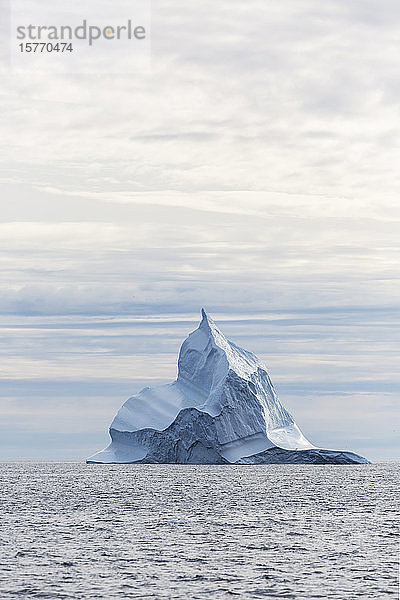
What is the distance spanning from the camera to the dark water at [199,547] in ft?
53.3

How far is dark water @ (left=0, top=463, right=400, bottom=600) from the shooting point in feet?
53.3

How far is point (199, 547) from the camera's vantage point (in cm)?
2197

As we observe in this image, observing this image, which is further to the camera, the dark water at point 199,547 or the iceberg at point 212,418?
the iceberg at point 212,418

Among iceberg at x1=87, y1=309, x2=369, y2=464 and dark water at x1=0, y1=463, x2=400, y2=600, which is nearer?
dark water at x1=0, y1=463, x2=400, y2=600

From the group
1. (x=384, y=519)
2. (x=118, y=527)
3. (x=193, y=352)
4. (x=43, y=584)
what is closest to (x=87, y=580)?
(x=43, y=584)

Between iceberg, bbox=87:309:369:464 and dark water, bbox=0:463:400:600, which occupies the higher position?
iceberg, bbox=87:309:369:464

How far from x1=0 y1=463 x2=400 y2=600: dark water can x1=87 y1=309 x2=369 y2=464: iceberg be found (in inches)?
675

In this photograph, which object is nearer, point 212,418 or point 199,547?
point 199,547

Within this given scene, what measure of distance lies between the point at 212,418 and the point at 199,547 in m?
34.7

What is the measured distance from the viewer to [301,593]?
1566 cm

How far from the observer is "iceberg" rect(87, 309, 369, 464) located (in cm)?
5759

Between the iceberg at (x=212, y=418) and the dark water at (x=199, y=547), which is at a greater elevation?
the iceberg at (x=212, y=418)

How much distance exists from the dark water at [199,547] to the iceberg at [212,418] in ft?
56.3

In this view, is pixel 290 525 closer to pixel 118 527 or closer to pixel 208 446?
pixel 118 527
